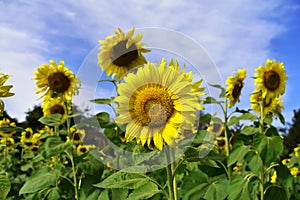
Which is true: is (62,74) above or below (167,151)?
above

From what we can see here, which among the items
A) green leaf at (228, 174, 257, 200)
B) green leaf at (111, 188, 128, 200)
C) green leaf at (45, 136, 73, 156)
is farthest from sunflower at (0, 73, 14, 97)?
green leaf at (228, 174, 257, 200)

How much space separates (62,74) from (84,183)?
1.45 m

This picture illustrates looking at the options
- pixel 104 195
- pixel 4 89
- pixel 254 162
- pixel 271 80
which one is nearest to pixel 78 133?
pixel 104 195

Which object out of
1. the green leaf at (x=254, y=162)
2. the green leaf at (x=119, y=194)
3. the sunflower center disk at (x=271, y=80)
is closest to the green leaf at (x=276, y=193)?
the green leaf at (x=254, y=162)

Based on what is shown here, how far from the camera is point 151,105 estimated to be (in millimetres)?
1728

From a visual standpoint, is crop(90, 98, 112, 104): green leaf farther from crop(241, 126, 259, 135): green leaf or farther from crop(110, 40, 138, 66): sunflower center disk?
crop(241, 126, 259, 135): green leaf

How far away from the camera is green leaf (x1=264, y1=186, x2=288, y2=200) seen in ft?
10.6

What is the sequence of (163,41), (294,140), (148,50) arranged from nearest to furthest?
(163,41)
(148,50)
(294,140)

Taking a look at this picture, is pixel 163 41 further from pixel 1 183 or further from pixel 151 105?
pixel 1 183

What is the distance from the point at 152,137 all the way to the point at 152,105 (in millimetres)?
160

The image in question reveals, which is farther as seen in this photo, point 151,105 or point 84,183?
point 84,183

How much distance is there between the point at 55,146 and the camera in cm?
331

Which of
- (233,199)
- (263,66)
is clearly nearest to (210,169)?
(233,199)

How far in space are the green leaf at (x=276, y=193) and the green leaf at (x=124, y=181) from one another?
1.79m
